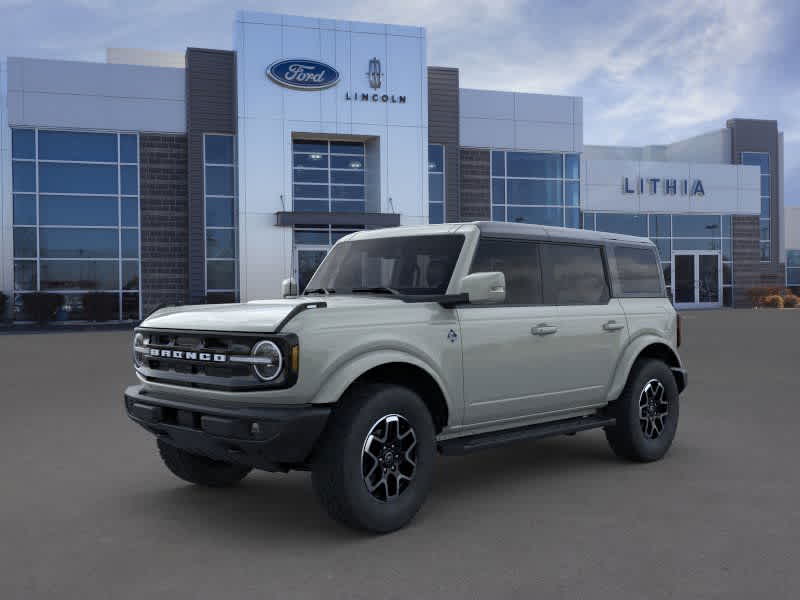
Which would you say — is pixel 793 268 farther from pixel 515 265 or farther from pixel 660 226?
pixel 515 265

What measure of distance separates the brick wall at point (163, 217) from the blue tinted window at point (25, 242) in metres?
3.77

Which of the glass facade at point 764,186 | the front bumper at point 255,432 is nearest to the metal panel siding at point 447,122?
the glass facade at point 764,186

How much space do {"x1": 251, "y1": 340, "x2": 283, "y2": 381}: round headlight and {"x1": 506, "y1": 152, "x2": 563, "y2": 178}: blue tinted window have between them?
1223 inches

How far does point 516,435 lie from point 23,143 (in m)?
27.7

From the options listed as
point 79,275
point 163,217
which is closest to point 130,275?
point 79,275

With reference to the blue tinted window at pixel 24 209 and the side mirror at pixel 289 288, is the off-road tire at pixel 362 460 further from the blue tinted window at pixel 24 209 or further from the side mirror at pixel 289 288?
the blue tinted window at pixel 24 209

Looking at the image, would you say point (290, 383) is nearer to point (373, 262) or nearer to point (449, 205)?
point (373, 262)

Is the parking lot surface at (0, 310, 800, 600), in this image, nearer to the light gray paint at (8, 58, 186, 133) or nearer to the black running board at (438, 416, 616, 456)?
the black running board at (438, 416, 616, 456)

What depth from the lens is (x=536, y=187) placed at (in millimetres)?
35000

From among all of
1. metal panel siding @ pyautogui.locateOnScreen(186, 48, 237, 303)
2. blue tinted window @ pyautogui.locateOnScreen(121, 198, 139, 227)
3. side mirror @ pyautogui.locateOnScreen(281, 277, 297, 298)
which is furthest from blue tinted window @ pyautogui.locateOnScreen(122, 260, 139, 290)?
side mirror @ pyautogui.locateOnScreen(281, 277, 297, 298)

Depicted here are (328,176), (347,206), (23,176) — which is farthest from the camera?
(347,206)

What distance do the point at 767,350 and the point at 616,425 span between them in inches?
472

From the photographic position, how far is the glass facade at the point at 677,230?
126 feet

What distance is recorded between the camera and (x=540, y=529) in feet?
15.7
